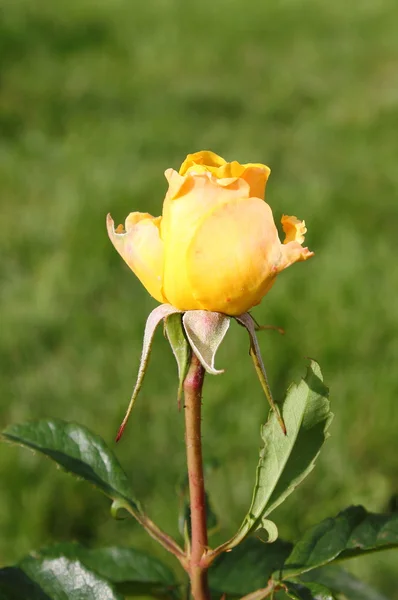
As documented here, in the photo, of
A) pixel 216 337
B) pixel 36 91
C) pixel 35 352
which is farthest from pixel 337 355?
pixel 36 91

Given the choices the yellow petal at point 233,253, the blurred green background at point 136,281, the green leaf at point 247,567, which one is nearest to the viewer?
the yellow petal at point 233,253

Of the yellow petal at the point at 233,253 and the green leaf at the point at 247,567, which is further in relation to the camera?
the green leaf at the point at 247,567

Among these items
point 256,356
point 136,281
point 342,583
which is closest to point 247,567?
point 342,583

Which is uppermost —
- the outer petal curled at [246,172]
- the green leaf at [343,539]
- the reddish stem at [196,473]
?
the outer petal curled at [246,172]

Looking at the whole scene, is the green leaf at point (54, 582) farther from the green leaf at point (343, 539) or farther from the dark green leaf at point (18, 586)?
the green leaf at point (343, 539)

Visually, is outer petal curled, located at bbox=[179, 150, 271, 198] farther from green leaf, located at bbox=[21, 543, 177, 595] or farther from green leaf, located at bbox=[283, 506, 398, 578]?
green leaf, located at bbox=[21, 543, 177, 595]

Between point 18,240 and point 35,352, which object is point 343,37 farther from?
point 35,352

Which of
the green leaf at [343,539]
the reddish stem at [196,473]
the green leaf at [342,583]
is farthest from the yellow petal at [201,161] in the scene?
the green leaf at [342,583]
